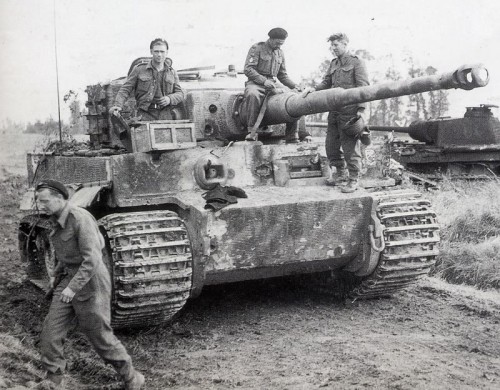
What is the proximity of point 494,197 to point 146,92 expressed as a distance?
23.4ft

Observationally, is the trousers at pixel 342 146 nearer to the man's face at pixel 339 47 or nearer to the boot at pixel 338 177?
the boot at pixel 338 177

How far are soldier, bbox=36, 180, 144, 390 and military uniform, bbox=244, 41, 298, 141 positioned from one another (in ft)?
10.2

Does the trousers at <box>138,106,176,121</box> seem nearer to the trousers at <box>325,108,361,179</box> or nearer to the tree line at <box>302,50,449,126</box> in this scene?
the trousers at <box>325,108,361,179</box>

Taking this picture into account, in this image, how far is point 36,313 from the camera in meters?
7.47

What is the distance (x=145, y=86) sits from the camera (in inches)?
309

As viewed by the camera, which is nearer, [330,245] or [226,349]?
[226,349]

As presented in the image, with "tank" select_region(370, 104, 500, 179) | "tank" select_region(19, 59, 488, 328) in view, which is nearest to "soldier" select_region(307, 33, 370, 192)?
"tank" select_region(19, 59, 488, 328)

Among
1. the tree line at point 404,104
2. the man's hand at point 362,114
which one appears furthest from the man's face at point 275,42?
the tree line at point 404,104

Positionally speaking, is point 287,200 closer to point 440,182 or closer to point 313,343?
point 313,343

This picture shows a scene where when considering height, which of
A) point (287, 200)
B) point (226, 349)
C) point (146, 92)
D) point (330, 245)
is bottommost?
point (226, 349)

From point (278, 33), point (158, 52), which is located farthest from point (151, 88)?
point (278, 33)

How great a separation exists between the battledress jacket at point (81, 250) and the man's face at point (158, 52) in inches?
126

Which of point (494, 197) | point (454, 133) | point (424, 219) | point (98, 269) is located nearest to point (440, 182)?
point (454, 133)

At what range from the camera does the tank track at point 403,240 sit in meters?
7.12
